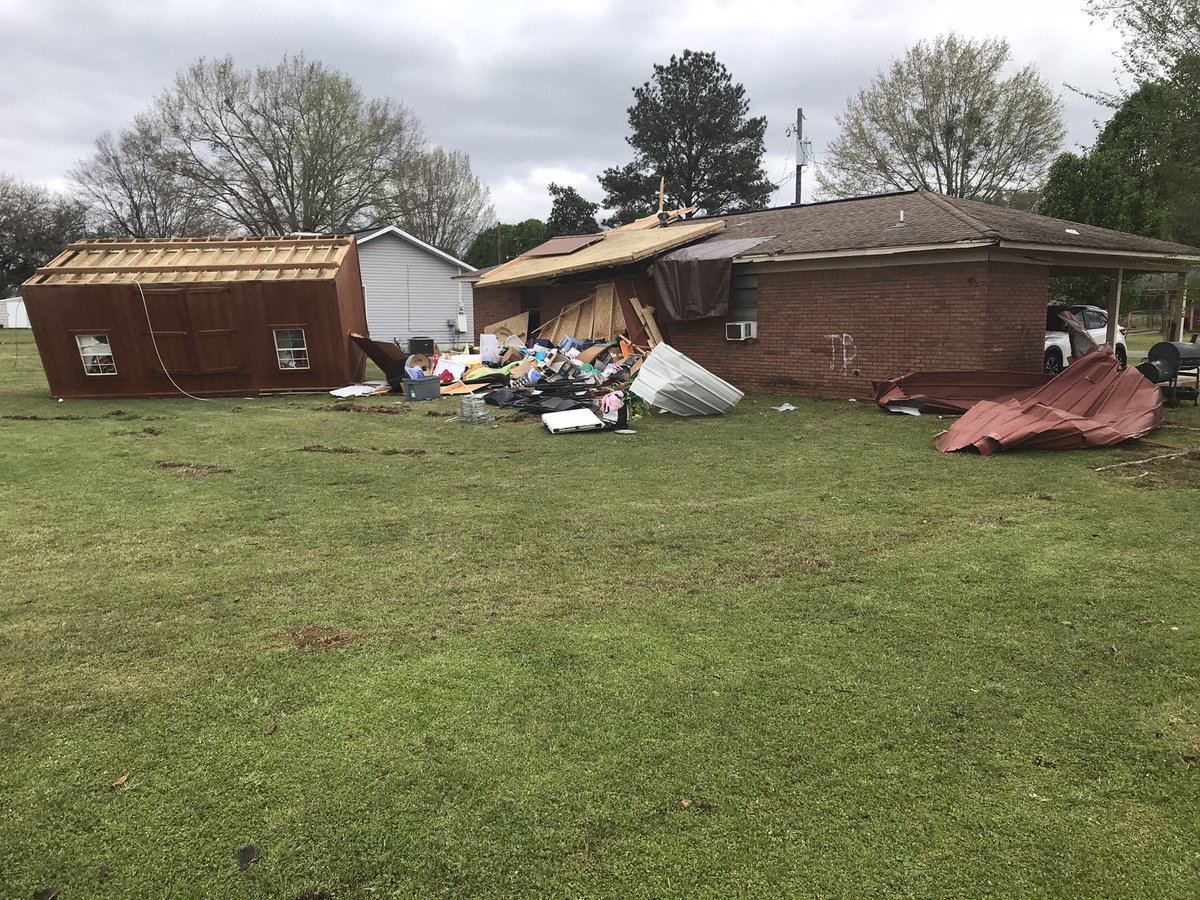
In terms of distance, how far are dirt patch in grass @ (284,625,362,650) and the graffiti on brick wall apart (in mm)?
10963

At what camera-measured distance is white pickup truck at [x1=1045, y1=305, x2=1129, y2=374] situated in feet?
46.4

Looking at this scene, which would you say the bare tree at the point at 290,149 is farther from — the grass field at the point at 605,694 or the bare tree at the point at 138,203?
the grass field at the point at 605,694

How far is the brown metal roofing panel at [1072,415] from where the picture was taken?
783cm

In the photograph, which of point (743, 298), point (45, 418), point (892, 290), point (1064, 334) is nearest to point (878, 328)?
point (892, 290)

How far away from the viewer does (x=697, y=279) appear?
13.8 meters

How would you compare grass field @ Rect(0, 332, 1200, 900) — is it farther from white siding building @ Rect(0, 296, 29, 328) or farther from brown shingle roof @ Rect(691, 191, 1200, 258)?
white siding building @ Rect(0, 296, 29, 328)

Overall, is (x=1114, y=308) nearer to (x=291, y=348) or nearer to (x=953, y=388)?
(x=953, y=388)

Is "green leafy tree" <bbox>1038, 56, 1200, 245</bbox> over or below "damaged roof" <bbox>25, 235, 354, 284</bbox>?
over

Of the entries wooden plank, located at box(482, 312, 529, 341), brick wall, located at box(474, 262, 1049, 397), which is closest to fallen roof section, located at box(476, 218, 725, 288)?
wooden plank, located at box(482, 312, 529, 341)

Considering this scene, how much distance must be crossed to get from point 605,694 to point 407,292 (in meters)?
29.3

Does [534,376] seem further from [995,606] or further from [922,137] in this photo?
[922,137]

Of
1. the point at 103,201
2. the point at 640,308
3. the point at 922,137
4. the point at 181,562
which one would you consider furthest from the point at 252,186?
the point at 181,562

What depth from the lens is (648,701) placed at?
2973mm

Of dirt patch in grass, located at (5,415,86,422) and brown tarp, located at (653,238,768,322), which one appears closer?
dirt patch in grass, located at (5,415,86,422)
